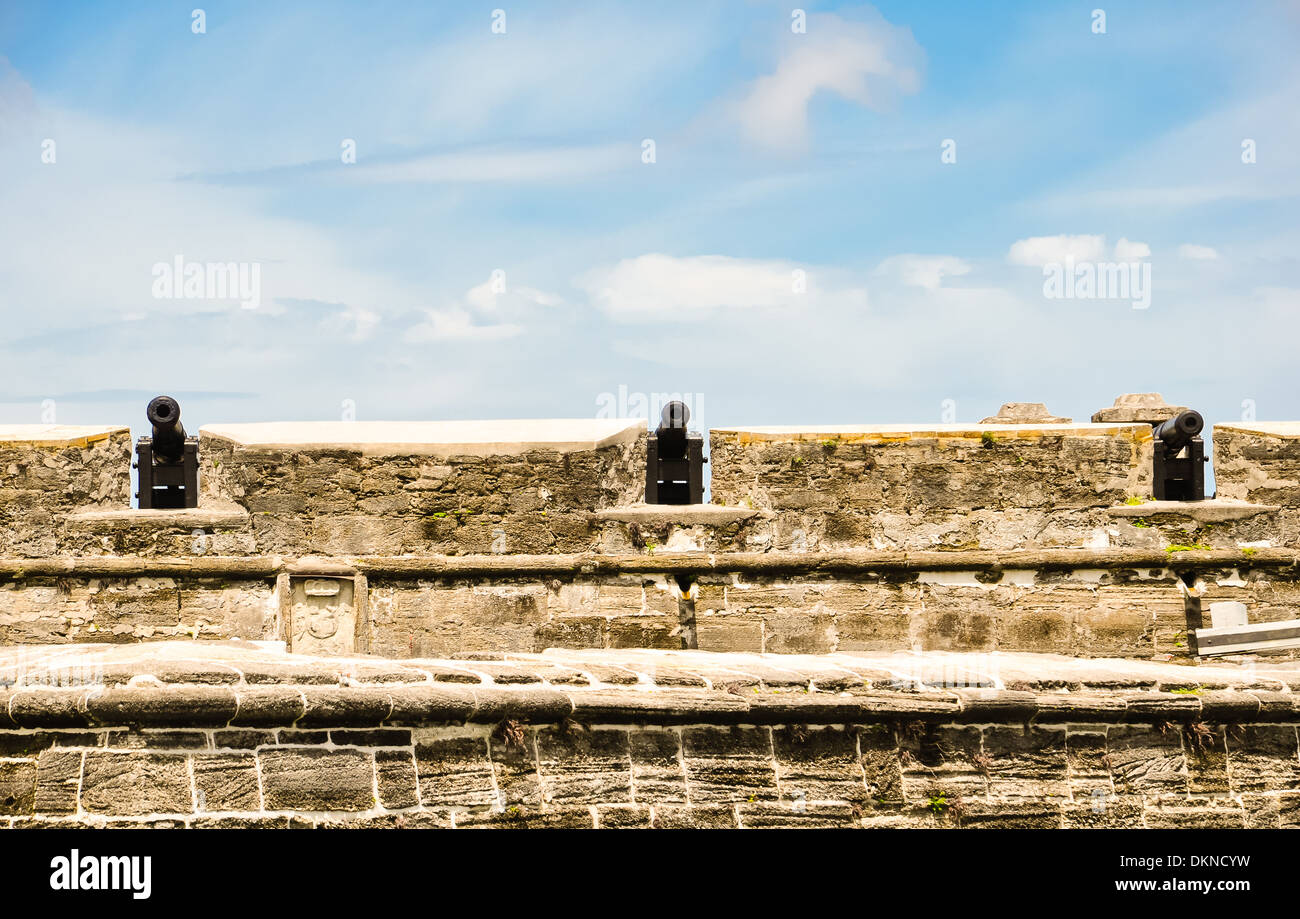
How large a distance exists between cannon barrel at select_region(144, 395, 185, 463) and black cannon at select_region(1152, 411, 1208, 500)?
587 cm

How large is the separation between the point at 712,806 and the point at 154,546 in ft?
14.9

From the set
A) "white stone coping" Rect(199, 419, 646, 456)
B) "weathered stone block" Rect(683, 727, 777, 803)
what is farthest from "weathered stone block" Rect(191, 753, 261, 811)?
"white stone coping" Rect(199, 419, 646, 456)

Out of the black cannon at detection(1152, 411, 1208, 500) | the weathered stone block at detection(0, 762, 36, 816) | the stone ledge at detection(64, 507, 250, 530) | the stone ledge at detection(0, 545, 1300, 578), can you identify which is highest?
the black cannon at detection(1152, 411, 1208, 500)

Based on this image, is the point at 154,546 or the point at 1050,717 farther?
the point at 154,546

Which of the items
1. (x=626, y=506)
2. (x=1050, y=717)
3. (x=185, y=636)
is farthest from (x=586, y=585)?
(x=1050, y=717)

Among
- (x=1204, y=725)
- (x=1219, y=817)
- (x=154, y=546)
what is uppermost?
(x=154, y=546)

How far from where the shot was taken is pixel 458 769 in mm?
4117

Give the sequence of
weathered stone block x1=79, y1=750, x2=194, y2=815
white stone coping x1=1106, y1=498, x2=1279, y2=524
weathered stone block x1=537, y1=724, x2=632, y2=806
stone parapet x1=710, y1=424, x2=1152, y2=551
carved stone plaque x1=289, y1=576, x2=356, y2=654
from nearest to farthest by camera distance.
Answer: weathered stone block x1=79, y1=750, x2=194, y2=815 < weathered stone block x1=537, y1=724, x2=632, y2=806 < carved stone plaque x1=289, y1=576, x2=356, y2=654 < stone parapet x1=710, y1=424, x2=1152, y2=551 < white stone coping x1=1106, y1=498, x2=1279, y2=524

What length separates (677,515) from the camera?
741 cm

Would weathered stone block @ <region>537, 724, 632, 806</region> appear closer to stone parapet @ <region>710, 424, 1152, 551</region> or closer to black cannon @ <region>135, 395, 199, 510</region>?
stone parapet @ <region>710, 424, 1152, 551</region>

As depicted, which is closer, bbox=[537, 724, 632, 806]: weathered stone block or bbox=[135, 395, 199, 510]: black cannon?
bbox=[537, 724, 632, 806]: weathered stone block

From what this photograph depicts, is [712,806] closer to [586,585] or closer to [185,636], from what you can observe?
[586,585]

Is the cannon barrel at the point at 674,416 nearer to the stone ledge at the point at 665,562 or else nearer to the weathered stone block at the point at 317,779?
the stone ledge at the point at 665,562

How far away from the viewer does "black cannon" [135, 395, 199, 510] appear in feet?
24.7
